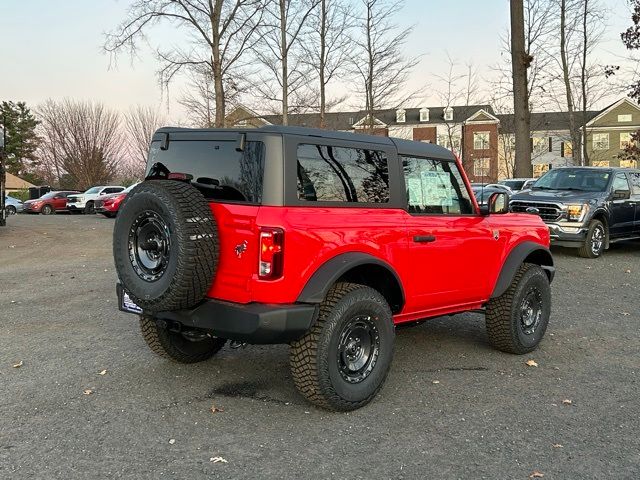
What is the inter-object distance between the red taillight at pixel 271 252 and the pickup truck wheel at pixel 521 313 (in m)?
2.53

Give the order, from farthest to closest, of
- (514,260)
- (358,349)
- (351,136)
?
(514,260)
(351,136)
(358,349)

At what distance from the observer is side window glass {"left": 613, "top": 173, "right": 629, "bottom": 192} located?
12227mm

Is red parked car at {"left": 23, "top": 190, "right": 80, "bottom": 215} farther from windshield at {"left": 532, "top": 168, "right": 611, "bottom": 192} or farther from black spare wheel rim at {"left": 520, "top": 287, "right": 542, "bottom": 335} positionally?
black spare wheel rim at {"left": 520, "top": 287, "right": 542, "bottom": 335}

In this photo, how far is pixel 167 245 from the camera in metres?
3.64

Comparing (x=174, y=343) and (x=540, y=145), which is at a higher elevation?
(x=540, y=145)

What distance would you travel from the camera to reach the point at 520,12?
60.1 ft

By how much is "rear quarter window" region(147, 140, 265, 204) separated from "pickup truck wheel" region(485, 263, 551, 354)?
269 cm

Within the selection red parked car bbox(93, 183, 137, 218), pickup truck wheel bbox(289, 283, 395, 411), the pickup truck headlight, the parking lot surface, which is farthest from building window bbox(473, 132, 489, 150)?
pickup truck wheel bbox(289, 283, 395, 411)

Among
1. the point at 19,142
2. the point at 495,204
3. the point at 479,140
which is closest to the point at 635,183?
the point at 495,204

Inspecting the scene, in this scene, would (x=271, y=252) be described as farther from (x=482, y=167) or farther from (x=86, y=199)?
(x=482, y=167)

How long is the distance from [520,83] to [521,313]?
1504 cm

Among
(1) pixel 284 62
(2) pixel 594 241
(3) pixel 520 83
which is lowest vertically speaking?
(2) pixel 594 241

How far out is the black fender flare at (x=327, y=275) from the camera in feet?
11.8

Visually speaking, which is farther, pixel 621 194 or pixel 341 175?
pixel 621 194
